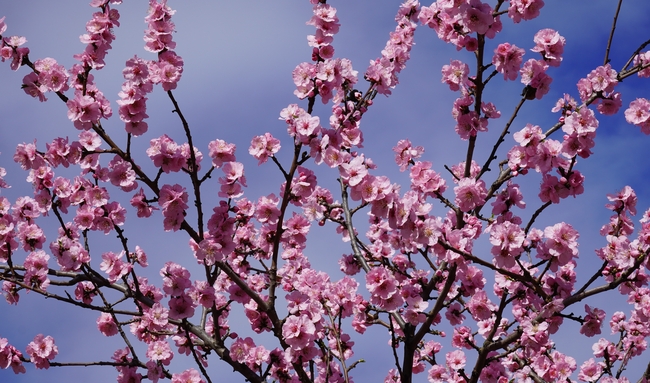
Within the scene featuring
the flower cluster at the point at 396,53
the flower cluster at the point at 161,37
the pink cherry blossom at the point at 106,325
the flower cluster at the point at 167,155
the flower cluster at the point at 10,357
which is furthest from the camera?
the pink cherry blossom at the point at 106,325

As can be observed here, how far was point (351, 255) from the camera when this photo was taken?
6.87 meters

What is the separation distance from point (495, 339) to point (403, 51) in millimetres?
3010

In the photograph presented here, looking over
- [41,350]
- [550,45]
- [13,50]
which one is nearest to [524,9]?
[550,45]

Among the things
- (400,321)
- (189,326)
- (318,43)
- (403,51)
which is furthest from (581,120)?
(189,326)

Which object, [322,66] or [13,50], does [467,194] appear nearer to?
[322,66]

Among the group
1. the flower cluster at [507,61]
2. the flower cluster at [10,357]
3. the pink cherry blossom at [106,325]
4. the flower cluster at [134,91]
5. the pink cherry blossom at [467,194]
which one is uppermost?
the flower cluster at [507,61]

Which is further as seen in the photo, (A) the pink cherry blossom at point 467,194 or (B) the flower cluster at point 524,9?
(A) the pink cherry blossom at point 467,194

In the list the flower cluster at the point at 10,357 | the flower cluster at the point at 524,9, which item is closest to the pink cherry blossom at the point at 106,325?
the flower cluster at the point at 10,357

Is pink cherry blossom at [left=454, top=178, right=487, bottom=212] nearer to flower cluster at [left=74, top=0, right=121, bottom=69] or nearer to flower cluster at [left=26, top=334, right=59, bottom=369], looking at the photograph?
flower cluster at [left=74, top=0, right=121, bottom=69]

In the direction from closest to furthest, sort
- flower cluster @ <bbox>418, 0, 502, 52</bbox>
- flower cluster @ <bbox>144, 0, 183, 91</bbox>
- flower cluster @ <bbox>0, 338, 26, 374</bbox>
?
flower cluster @ <bbox>144, 0, 183, 91</bbox> → flower cluster @ <bbox>418, 0, 502, 52</bbox> → flower cluster @ <bbox>0, 338, 26, 374</bbox>

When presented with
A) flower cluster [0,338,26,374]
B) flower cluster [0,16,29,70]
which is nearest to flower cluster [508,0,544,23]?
flower cluster [0,16,29,70]

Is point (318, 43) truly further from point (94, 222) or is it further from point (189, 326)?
point (189, 326)

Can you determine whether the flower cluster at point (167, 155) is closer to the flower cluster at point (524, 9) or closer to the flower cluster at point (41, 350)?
the flower cluster at point (41, 350)

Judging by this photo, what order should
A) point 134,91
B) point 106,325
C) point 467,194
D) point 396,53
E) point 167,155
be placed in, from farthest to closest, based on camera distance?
point 106,325 < point 396,53 < point 467,194 < point 167,155 < point 134,91
